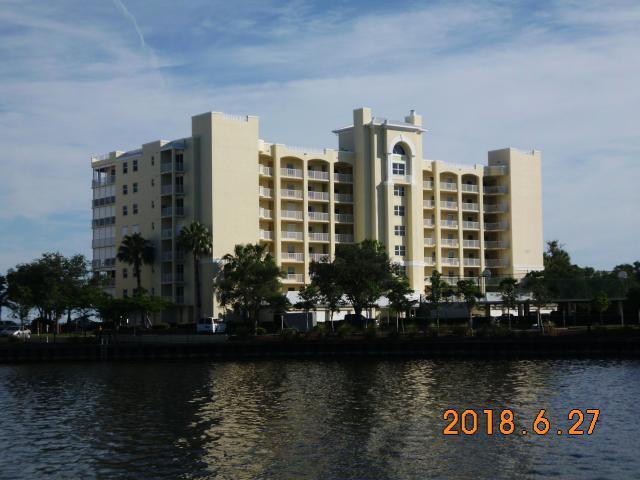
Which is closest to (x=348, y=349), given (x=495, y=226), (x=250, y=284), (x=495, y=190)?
(x=250, y=284)

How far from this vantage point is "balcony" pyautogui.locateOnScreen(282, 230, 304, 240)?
136750 mm

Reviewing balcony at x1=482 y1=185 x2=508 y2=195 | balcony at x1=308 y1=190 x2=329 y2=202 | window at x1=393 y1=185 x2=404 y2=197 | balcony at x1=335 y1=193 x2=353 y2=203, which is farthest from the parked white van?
balcony at x1=482 y1=185 x2=508 y2=195

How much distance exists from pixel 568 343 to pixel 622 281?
23815 millimetres

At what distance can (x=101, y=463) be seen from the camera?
39469 millimetres

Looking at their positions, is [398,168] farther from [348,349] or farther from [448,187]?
[348,349]

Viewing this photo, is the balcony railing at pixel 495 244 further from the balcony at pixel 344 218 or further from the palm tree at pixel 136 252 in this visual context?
the palm tree at pixel 136 252

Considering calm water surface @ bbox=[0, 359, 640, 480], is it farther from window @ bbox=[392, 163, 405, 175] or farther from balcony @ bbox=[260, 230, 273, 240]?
window @ bbox=[392, 163, 405, 175]

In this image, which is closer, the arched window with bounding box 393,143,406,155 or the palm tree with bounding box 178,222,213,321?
the palm tree with bounding box 178,222,213,321

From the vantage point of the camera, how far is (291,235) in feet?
450

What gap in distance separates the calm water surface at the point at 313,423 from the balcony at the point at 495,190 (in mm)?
77126

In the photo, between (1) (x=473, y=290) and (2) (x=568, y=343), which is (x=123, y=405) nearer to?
(2) (x=568, y=343)

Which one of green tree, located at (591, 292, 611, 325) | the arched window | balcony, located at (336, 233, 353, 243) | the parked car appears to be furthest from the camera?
the arched window

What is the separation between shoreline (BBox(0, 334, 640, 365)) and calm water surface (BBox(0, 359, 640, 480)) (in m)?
11.3

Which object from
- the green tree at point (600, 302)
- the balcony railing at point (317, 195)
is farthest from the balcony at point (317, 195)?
the green tree at point (600, 302)
